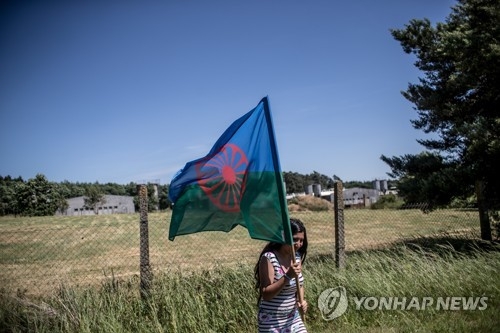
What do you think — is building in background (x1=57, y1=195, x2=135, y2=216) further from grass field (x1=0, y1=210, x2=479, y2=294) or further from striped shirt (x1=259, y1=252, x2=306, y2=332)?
striped shirt (x1=259, y1=252, x2=306, y2=332)

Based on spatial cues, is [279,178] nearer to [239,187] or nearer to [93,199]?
[239,187]

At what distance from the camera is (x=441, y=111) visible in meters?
A: 11.7

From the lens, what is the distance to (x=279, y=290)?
10.3 ft

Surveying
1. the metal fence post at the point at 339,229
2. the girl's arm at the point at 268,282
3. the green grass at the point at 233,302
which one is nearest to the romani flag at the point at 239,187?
the girl's arm at the point at 268,282

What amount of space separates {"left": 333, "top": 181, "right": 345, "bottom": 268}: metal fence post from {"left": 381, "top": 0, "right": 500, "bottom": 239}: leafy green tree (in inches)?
97.8

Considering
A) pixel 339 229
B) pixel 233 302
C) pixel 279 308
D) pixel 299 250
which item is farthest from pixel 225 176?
pixel 339 229

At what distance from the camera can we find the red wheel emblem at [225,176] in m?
4.04

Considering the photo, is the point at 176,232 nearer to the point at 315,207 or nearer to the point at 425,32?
the point at 425,32

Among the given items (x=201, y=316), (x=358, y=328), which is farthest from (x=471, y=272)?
(x=201, y=316)

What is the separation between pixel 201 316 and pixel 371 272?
2.75 meters

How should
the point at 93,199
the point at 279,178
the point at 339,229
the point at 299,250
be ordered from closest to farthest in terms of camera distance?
the point at 279,178
the point at 299,250
the point at 339,229
the point at 93,199

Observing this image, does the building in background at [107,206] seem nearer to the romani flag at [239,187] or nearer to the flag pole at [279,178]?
the romani flag at [239,187]

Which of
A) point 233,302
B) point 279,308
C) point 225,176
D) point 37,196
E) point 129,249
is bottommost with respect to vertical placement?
point 129,249

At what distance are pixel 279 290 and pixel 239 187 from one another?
3.94ft
